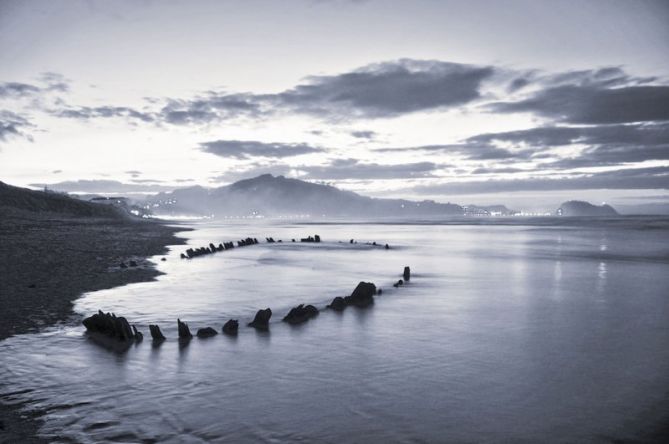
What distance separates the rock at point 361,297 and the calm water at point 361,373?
0.73m

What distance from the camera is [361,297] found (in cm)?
1983

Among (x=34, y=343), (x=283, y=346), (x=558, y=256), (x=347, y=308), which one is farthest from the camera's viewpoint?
(x=558, y=256)

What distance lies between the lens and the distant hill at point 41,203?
98250 millimetres

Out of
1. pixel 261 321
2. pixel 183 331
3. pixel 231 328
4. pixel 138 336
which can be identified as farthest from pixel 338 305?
pixel 138 336

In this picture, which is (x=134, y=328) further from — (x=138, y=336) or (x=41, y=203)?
(x=41, y=203)

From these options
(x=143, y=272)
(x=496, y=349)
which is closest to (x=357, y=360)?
(x=496, y=349)

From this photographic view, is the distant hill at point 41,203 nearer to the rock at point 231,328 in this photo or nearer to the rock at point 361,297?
the rock at point 361,297

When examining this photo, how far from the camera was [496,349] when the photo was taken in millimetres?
12891

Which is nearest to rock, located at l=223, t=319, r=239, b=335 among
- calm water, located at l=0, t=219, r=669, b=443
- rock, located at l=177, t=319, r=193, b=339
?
calm water, located at l=0, t=219, r=669, b=443

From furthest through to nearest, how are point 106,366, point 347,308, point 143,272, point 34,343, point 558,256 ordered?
point 558,256 < point 143,272 < point 347,308 < point 34,343 < point 106,366

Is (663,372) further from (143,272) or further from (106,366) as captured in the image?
(143,272)

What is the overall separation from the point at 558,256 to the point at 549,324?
33616 millimetres

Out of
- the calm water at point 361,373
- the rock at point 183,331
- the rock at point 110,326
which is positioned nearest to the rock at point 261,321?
the calm water at point 361,373

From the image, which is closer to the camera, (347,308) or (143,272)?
(347,308)
